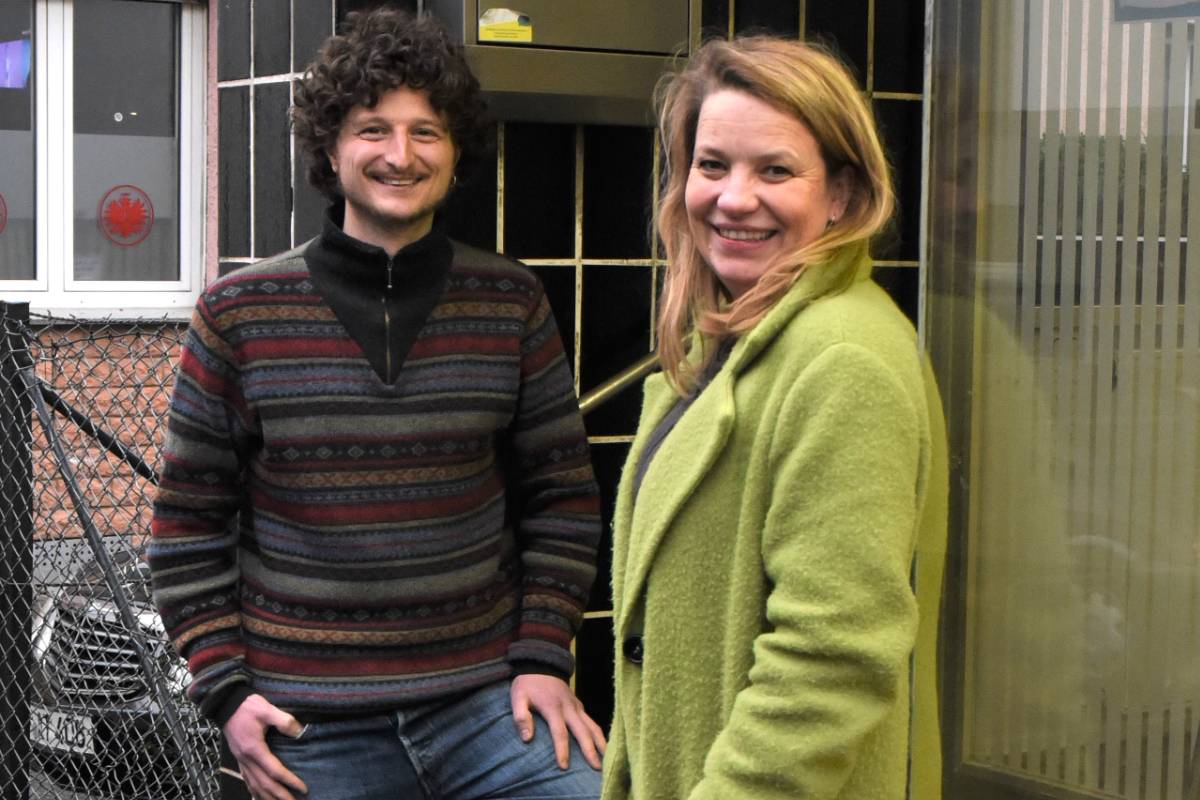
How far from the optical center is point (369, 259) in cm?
241

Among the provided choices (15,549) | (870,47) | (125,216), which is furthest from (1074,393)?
(125,216)

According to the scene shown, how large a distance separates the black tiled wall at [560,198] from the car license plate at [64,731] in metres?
1.95

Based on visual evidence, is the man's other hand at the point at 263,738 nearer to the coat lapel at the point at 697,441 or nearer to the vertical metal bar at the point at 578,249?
the coat lapel at the point at 697,441

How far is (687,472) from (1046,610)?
644 mm

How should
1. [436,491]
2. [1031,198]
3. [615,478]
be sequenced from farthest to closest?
[615,478] → [436,491] → [1031,198]

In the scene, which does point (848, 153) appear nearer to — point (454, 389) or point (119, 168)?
point (454, 389)

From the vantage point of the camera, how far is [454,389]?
7.90ft

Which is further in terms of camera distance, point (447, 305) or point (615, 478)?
point (615, 478)

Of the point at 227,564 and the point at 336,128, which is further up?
the point at 336,128

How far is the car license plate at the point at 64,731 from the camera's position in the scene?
4602 millimetres

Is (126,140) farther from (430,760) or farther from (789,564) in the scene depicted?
(789,564)

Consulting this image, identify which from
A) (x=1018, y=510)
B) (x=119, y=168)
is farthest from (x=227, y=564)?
(x=119, y=168)

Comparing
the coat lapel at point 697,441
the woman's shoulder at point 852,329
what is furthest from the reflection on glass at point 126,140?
the woman's shoulder at point 852,329

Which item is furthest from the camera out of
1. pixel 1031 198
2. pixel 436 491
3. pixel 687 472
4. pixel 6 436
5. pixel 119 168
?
pixel 119 168
